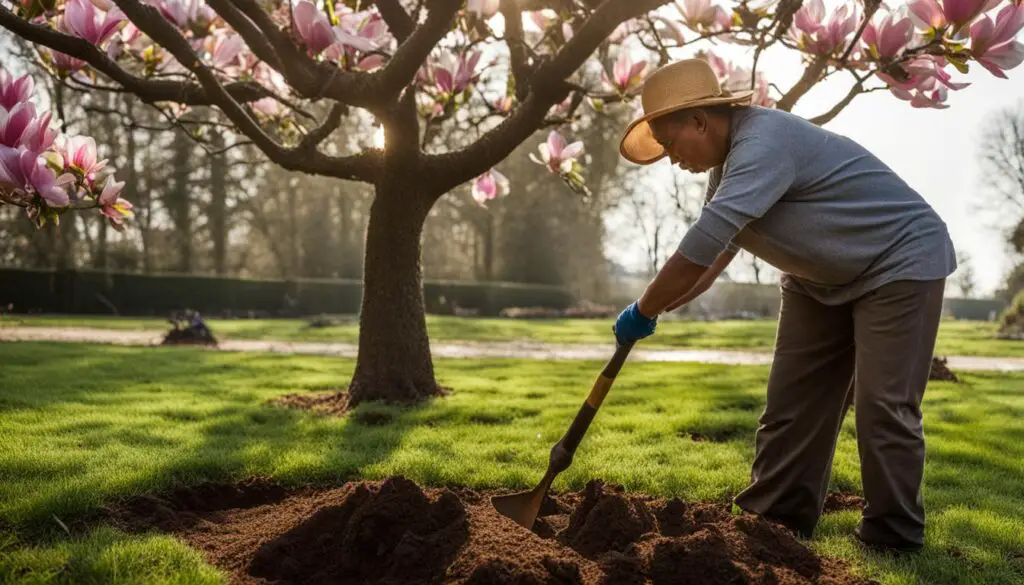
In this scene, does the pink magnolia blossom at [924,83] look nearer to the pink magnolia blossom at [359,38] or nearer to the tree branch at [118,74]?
the pink magnolia blossom at [359,38]

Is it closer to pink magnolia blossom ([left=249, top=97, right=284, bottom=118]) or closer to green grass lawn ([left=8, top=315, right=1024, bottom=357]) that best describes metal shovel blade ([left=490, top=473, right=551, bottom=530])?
pink magnolia blossom ([left=249, top=97, right=284, bottom=118])

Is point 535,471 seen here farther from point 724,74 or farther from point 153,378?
point 153,378

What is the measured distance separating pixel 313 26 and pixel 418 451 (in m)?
2.39

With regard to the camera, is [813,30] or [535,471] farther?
[535,471]

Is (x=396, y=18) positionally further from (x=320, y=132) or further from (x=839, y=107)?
(x=839, y=107)

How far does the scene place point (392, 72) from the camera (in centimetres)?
430

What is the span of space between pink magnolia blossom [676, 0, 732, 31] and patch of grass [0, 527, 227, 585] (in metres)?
3.45

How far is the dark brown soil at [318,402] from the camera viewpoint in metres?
5.92

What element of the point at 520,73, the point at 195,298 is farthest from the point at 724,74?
the point at 195,298

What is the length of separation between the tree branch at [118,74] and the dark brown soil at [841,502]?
Result: 4338 mm

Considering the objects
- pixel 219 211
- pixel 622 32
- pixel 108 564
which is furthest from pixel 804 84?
pixel 219 211

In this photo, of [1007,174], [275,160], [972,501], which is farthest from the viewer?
[1007,174]

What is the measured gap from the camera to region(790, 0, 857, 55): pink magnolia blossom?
3.58m

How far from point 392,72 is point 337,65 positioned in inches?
20.5
